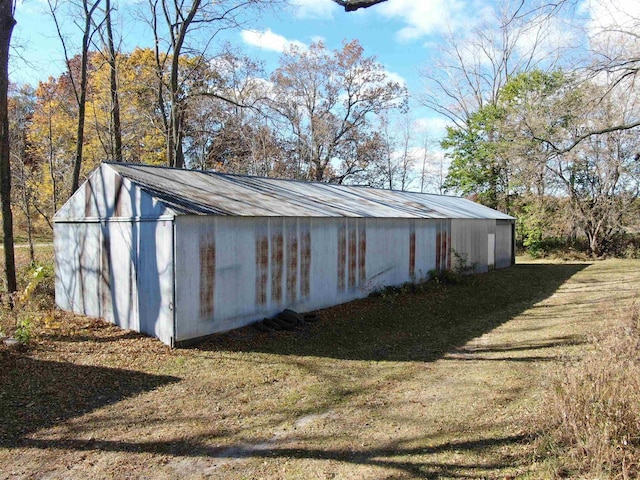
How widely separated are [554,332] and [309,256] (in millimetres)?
5511

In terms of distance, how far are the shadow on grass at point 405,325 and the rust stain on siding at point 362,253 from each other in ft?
2.18

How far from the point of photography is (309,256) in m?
10.5

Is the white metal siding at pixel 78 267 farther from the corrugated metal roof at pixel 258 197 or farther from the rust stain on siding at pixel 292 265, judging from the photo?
the rust stain on siding at pixel 292 265

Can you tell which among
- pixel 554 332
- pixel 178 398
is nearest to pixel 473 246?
pixel 554 332

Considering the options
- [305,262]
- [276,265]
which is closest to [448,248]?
[305,262]

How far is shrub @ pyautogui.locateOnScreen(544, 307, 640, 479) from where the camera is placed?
3.53 metres

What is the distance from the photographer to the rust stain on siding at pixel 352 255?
1185cm

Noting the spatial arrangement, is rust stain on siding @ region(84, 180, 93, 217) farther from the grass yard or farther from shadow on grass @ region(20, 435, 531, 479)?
shadow on grass @ region(20, 435, 531, 479)

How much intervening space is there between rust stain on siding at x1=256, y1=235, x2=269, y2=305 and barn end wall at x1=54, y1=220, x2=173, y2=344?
2.00 m

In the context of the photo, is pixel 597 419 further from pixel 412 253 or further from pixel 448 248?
pixel 448 248

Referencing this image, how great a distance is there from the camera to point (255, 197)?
34.7 feet

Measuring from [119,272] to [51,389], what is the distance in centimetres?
328

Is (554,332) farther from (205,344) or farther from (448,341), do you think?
(205,344)

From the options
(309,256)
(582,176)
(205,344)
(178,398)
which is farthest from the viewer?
(582,176)
